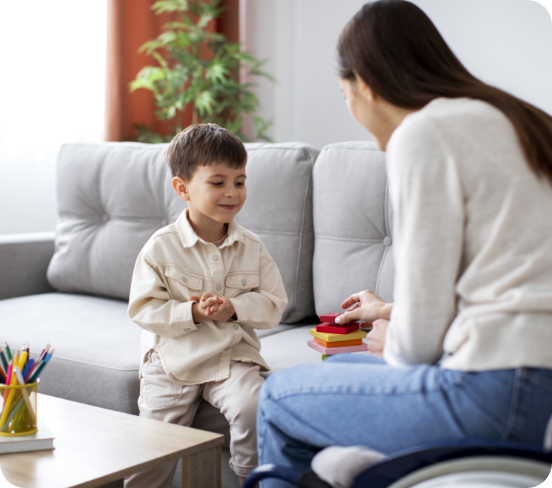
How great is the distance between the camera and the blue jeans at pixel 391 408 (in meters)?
0.83

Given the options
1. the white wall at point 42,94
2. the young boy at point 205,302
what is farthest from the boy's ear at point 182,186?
the white wall at point 42,94

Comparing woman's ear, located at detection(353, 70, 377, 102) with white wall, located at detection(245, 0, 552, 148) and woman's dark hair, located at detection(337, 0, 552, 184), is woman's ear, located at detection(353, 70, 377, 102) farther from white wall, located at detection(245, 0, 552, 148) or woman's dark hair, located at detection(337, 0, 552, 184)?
white wall, located at detection(245, 0, 552, 148)

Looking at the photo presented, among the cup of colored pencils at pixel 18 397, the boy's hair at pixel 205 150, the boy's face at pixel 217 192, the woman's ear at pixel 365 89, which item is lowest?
the cup of colored pencils at pixel 18 397

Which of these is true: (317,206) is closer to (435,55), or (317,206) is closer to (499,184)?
(435,55)

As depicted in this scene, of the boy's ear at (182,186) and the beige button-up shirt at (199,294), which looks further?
the boy's ear at (182,186)

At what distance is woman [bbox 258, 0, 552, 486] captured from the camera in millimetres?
831

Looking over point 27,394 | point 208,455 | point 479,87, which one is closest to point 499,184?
point 479,87

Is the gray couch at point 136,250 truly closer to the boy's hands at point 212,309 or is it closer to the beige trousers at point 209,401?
the beige trousers at point 209,401

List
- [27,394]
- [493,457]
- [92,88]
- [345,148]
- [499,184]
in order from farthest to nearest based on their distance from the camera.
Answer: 1. [92,88]
2. [345,148]
3. [27,394]
4. [499,184]
5. [493,457]

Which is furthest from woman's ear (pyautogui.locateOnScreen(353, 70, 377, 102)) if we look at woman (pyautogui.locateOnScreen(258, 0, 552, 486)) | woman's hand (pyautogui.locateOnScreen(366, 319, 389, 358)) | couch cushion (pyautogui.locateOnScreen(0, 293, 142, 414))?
couch cushion (pyautogui.locateOnScreen(0, 293, 142, 414))

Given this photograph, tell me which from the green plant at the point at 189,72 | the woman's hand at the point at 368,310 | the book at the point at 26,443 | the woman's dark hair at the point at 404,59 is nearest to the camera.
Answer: the woman's dark hair at the point at 404,59

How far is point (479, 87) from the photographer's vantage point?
38.4 inches

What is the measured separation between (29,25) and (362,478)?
2.90 m

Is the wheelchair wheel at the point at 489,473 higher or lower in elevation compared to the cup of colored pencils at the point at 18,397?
higher
